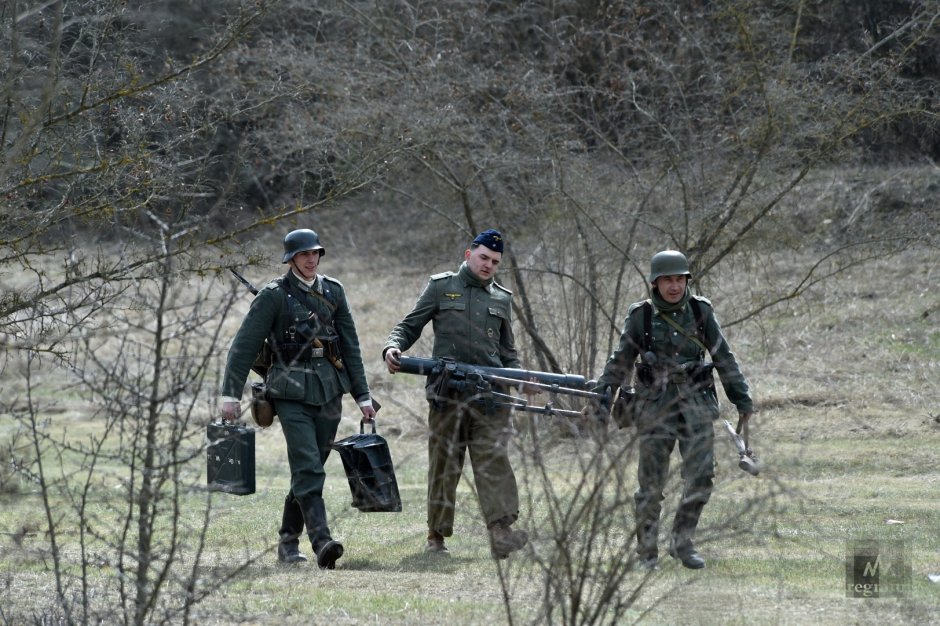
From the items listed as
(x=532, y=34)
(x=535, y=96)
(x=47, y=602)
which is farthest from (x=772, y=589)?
(x=532, y=34)

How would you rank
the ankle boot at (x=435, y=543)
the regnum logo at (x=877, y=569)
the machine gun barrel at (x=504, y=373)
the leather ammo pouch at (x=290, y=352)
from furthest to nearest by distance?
1. the ankle boot at (x=435, y=543)
2. the machine gun barrel at (x=504, y=373)
3. the leather ammo pouch at (x=290, y=352)
4. the regnum logo at (x=877, y=569)

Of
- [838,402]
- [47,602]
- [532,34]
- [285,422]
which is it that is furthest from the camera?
[532,34]

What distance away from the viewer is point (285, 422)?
315 inches

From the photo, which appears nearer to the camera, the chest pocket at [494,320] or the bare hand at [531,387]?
the bare hand at [531,387]

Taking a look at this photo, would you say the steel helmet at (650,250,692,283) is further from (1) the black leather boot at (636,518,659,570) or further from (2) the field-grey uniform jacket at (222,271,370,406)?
(1) the black leather boot at (636,518,659,570)

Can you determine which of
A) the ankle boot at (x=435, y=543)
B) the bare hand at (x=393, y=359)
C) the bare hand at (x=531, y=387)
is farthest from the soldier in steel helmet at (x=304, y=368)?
the bare hand at (x=531, y=387)

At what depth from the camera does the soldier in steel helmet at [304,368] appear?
787 centimetres

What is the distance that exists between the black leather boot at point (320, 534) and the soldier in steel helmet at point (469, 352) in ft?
2.74

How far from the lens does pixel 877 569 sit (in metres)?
7.24

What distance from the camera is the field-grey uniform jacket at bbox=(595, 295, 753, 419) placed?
771 centimetres

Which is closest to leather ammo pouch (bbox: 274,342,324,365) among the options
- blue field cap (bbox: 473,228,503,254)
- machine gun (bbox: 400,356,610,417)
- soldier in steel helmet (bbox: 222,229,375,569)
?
soldier in steel helmet (bbox: 222,229,375,569)

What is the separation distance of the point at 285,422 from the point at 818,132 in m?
7.54

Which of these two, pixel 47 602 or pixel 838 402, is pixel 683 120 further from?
pixel 47 602

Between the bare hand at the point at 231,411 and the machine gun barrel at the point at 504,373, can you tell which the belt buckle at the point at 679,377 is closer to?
the machine gun barrel at the point at 504,373
